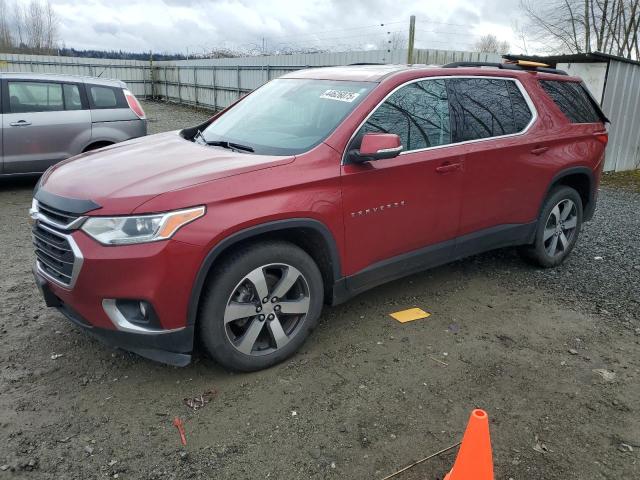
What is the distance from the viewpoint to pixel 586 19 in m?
17.2

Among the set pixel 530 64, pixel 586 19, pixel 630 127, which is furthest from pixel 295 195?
pixel 586 19

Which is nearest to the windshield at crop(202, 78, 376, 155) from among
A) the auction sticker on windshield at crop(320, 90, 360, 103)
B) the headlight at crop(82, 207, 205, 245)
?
the auction sticker on windshield at crop(320, 90, 360, 103)

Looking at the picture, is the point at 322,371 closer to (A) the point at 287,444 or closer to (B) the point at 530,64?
(A) the point at 287,444

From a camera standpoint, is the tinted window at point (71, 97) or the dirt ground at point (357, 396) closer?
the dirt ground at point (357, 396)

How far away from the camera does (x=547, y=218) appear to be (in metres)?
4.75

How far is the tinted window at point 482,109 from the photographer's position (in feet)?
13.0

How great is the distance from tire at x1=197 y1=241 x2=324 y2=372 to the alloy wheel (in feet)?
8.78

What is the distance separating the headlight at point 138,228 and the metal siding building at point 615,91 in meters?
8.82

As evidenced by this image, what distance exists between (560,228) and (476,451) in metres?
3.48

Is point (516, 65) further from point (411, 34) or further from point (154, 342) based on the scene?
point (411, 34)

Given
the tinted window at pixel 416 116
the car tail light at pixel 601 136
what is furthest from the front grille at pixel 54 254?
the car tail light at pixel 601 136

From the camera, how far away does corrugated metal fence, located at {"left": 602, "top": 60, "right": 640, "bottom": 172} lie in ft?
32.7

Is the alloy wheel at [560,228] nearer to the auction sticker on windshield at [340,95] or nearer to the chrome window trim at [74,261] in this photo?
the auction sticker on windshield at [340,95]

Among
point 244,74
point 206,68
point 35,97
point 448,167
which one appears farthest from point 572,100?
point 206,68
